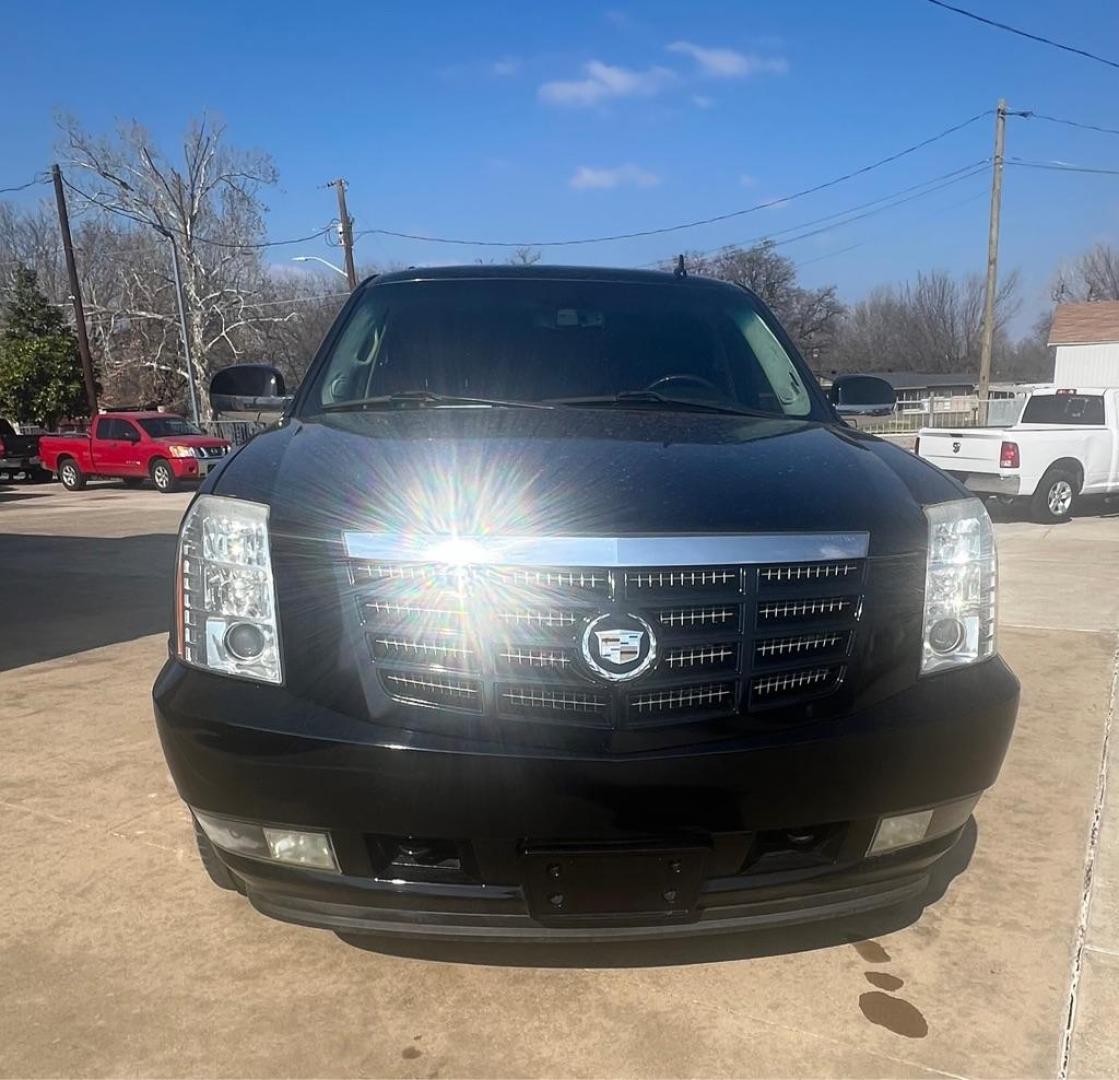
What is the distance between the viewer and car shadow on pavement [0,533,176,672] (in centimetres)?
573

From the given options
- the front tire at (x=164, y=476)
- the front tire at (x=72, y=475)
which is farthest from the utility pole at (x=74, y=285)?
the front tire at (x=164, y=476)

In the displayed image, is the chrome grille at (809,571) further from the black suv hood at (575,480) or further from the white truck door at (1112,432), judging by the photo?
the white truck door at (1112,432)

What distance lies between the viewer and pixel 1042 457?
11.5 metres

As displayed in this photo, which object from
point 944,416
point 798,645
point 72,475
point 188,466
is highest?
point 798,645

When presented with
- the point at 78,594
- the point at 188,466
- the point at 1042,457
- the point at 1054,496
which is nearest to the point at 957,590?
the point at 78,594

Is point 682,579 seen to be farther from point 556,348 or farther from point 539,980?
point 556,348

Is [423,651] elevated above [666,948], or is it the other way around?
[423,651]

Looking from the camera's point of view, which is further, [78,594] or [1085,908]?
[78,594]

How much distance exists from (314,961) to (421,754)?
0.89m

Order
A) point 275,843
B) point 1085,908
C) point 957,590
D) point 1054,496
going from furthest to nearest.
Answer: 1. point 1054,496
2. point 1085,908
3. point 957,590
4. point 275,843

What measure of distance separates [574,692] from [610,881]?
15.2 inches

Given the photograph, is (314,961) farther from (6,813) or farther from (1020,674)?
(1020,674)

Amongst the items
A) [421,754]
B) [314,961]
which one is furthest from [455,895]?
[314,961]

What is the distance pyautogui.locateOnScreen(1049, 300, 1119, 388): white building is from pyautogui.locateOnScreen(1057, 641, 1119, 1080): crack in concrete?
1677 inches
